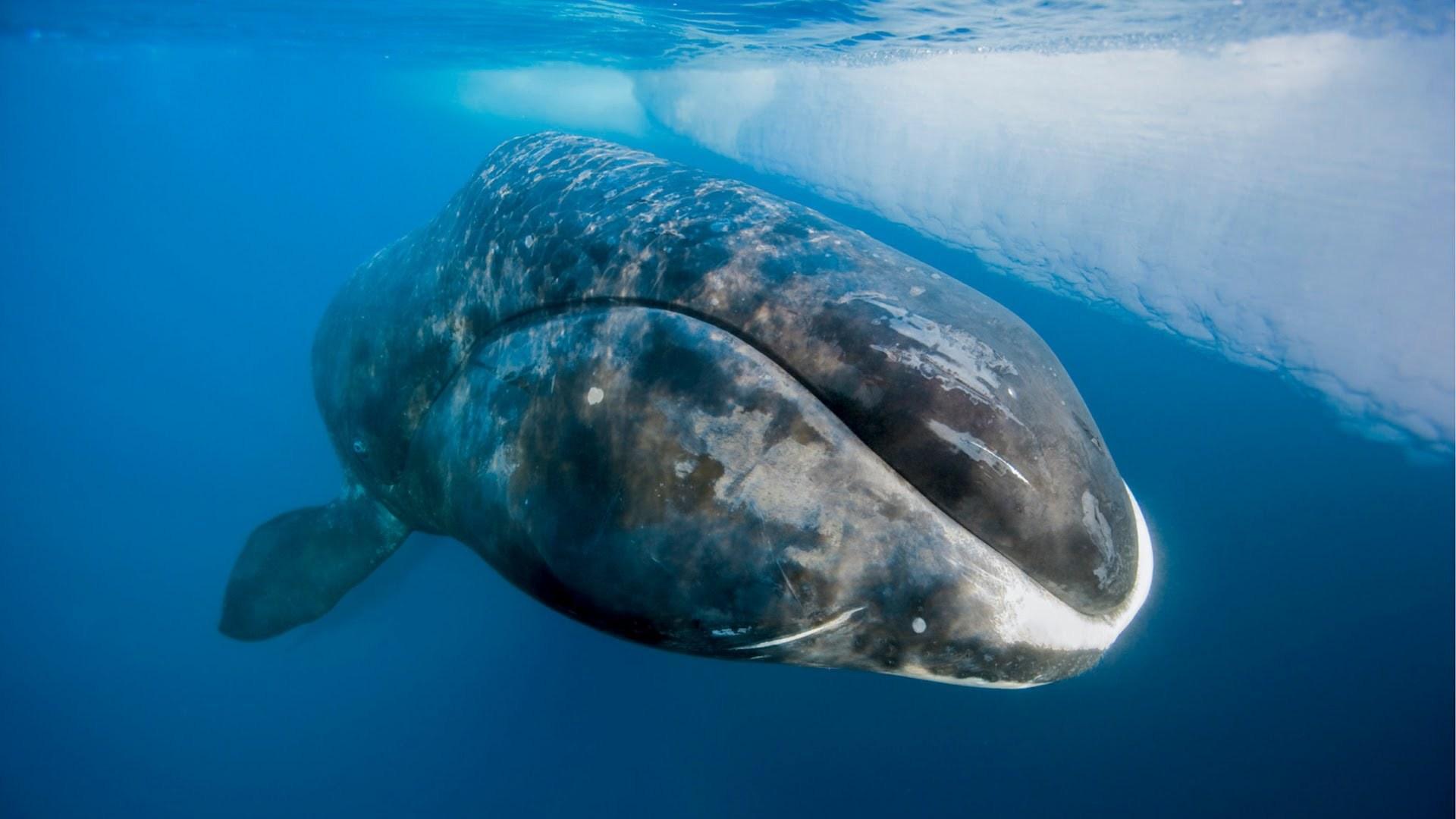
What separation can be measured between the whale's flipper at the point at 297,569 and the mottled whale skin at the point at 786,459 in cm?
425

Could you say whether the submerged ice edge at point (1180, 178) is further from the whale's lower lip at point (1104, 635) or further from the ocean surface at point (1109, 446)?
the whale's lower lip at point (1104, 635)

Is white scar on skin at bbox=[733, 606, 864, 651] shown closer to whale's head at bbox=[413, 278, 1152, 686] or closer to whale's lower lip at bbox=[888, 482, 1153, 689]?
whale's head at bbox=[413, 278, 1152, 686]

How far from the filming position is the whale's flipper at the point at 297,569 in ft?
21.8

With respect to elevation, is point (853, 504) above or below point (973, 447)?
below

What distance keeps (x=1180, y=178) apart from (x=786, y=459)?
3688 centimetres

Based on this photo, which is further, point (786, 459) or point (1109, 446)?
point (1109, 446)

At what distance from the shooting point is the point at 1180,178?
98.8ft

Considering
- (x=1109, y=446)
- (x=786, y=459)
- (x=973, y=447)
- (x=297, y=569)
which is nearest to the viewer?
(x=973, y=447)

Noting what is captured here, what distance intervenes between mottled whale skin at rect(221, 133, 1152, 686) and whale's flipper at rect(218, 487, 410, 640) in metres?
4.25

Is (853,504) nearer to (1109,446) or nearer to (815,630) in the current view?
(815,630)

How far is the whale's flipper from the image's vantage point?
6641mm

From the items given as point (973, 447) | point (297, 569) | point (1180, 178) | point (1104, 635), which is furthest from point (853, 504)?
point (1180, 178)

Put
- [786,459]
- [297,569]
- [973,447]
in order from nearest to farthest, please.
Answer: [973,447] < [786,459] < [297,569]

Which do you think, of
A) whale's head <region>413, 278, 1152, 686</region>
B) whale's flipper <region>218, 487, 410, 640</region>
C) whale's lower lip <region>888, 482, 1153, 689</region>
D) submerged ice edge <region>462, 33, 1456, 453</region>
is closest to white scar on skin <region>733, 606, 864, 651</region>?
whale's head <region>413, 278, 1152, 686</region>
